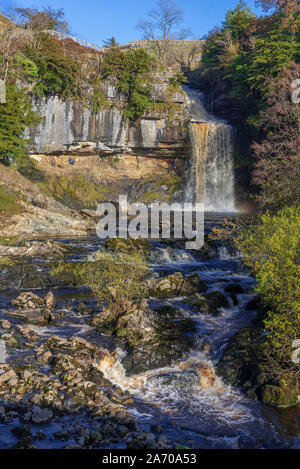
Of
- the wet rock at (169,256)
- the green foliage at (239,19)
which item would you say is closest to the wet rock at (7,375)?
the wet rock at (169,256)

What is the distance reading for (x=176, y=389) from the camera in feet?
23.6

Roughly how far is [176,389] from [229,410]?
44.9 inches

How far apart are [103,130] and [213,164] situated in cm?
922

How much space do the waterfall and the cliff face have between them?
147 centimetres

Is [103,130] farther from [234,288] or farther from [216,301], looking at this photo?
[216,301]

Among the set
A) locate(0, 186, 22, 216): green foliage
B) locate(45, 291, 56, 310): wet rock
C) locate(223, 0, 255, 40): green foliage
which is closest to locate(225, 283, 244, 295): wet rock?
locate(45, 291, 56, 310): wet rock

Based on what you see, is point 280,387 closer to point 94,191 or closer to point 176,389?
point 176,389

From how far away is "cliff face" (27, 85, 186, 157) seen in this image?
88.4 ft

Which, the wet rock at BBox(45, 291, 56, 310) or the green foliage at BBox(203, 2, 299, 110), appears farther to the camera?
→ the green foliage at BBox(203, 2, 299, 110)

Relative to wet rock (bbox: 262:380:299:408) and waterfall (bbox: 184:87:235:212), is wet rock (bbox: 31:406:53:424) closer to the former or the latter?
wet rock (bbox: 262:380:299:408)

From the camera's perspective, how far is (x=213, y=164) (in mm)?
29203

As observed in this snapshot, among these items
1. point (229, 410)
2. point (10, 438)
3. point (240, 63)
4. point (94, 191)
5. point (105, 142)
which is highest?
point (240, 63)

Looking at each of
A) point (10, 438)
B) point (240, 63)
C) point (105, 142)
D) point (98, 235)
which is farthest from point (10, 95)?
point (10, 438)

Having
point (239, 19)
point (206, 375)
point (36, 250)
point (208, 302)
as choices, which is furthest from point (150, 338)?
point (239, 19)
